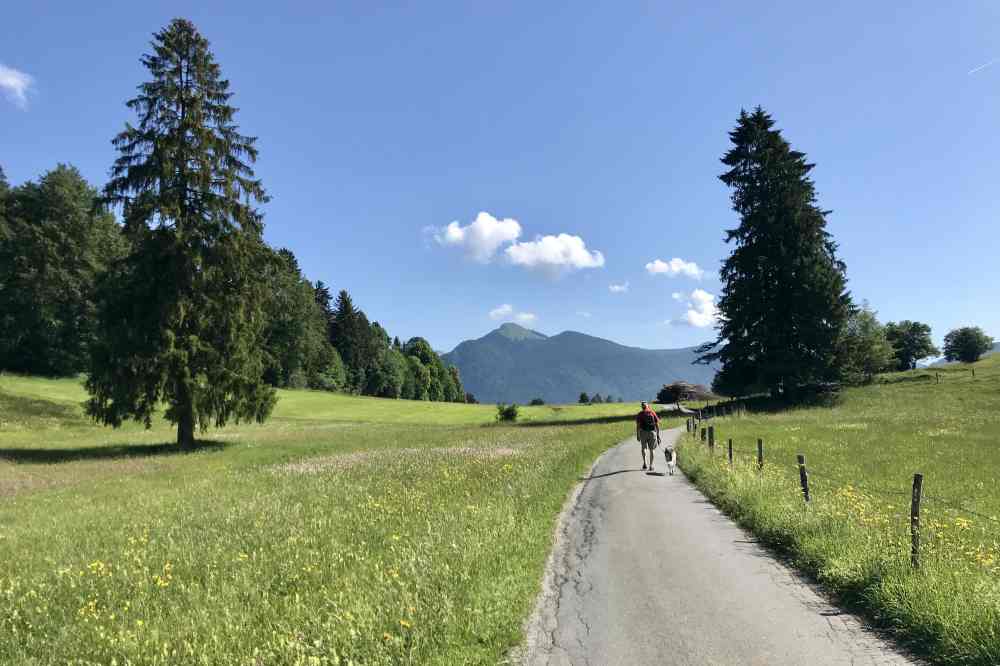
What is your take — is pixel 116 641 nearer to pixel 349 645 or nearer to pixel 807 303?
pixel 349 645

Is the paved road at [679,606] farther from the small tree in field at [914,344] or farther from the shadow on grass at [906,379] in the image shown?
the small tree in field at [914,344]

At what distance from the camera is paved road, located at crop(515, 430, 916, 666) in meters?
5.56

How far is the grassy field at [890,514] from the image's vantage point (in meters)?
5.89

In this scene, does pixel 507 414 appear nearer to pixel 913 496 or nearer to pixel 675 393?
pixel 675 393

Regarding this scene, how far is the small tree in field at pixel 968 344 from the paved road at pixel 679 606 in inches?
3773

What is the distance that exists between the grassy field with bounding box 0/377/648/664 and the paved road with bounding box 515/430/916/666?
0.53 metres

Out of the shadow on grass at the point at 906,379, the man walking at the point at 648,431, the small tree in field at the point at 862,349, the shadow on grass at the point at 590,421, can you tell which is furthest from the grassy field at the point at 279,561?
the shadow on grass at the point at 906,379

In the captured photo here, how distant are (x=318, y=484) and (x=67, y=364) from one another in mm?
55611

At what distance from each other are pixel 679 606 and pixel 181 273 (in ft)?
89.8

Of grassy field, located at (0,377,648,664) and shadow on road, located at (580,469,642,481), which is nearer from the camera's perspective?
grassy field, located at (0,377,648,664)

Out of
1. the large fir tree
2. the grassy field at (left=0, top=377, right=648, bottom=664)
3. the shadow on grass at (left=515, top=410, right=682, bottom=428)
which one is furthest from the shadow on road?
the large fir tree

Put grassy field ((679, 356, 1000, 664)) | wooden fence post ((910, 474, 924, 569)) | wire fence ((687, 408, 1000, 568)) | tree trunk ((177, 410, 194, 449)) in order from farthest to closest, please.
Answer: tree trunk ((177, 410, 194, 449)), wire fence ((687, 408, 1000, 568)), wooden fence post ((910, 474, 924, 569)), grassy field ((679, 356, 1000, 664))

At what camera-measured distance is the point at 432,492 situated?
43.7ft

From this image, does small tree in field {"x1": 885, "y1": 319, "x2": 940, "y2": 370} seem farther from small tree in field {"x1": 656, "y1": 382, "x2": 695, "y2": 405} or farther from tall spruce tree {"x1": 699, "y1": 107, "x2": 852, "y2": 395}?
tall spruce tree {"x1": 699, "y1": 107, "x2": 852, "y2": 395}
